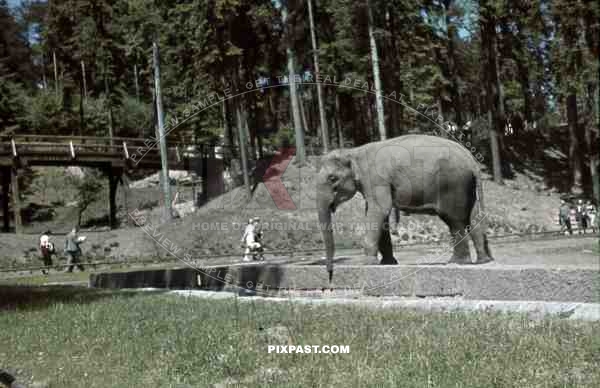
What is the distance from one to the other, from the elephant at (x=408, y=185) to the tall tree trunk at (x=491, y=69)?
A: 95.1 ft

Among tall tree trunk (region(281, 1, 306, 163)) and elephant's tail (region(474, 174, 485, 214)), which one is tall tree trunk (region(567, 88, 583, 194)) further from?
elephant's tail (region(474, 174, 485, 214))

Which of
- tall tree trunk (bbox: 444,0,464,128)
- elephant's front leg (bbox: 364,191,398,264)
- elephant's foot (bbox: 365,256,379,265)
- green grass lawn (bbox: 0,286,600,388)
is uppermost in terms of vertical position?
tall tree trunk (bbox: 444,0,464,128)

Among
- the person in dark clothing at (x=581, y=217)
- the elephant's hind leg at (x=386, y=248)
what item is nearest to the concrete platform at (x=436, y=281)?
the elephant's hind leg at (x=386, y=248)

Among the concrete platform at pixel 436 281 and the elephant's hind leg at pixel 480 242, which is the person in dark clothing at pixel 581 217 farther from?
the concrete platform at pixel 436 281

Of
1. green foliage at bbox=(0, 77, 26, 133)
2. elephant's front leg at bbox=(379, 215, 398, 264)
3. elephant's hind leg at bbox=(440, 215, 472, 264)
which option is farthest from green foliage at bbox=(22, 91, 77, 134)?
elephant's hind leg at bbox=(440, 215, 472, 264)

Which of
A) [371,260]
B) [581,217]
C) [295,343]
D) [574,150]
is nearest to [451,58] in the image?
[574,150]

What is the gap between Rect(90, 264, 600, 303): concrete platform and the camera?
29.2 ft

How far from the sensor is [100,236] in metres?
32.2

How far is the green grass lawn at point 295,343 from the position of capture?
5512mm

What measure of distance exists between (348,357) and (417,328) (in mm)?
1254

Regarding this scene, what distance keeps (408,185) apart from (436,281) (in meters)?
1.64

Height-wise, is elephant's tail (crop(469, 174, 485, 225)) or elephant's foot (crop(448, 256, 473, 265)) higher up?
elephant's tail (crop(469, 174, 485, 225))

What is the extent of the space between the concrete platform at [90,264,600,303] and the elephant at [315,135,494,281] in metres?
0.54

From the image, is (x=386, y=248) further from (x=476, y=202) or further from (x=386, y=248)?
(x=476, y=202)
